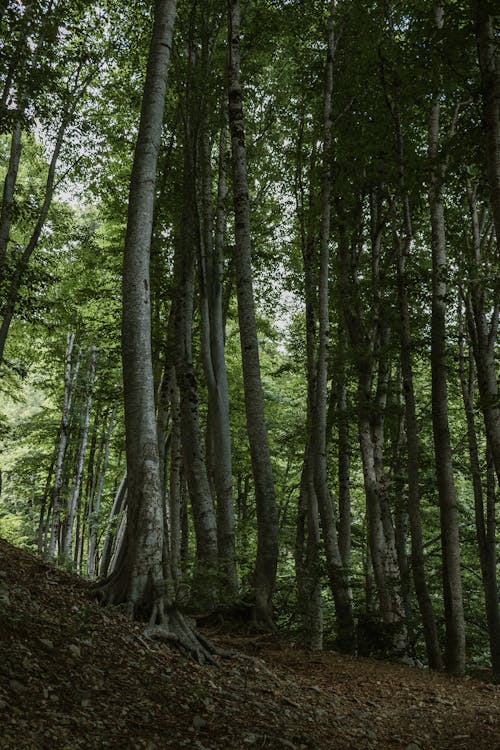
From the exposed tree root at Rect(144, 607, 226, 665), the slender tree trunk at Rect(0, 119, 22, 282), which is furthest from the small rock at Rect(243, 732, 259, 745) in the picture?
the slender tree trunk at Rect(0, 119, 22, 282)

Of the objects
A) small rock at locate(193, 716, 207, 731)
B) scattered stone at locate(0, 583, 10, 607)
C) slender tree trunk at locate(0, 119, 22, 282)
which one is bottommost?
small rock at locate(193, 716, 207, 731)

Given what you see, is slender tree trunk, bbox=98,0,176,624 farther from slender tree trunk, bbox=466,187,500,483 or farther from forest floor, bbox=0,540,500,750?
slender tree trunk, bbox=466,187,500,483

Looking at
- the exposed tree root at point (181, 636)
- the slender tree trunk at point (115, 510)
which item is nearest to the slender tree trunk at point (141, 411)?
the exposed tree root at point (181, 636)

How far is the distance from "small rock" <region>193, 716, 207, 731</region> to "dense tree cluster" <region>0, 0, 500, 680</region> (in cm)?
136

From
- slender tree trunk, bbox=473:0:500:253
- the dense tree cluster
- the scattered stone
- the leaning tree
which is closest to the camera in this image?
the scattered stone

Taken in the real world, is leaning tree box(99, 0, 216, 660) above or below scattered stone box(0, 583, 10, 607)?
above

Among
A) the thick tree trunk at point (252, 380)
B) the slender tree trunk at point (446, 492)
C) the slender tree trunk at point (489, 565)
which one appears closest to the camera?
the thick tree trunk at point (252, 380)

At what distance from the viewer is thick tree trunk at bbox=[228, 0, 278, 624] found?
7555mm

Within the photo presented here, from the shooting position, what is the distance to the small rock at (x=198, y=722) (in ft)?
12.6

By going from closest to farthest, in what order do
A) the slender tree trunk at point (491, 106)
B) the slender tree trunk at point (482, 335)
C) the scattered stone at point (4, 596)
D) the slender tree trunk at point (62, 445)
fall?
the scattered stone at point (4, 596)
the slender tree trunk at point (491, 106)
the slender tree trunk at point (482, 335)
the slender tree trunk at point (62, 445)

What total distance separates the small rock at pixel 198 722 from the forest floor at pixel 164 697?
0.05ft

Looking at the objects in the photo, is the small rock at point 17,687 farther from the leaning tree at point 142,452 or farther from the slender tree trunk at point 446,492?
the slender tree trunk at point 446,492

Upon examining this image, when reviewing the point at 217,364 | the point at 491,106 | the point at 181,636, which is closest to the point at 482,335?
the point at 217,364

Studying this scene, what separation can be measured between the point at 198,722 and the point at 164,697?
368 millimetres
